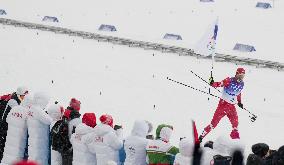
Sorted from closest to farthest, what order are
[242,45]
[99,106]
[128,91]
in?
1. [99,106]
2. [128,91]
3. [242,45]

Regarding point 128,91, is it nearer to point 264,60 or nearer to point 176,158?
point 264,60

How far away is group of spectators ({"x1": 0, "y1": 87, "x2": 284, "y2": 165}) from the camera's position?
737 centimetres

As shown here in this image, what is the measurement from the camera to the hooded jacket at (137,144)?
811 centimetres

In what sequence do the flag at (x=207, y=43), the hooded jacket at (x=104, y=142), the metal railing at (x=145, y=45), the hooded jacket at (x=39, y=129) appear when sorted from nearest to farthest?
the hooded jacket at (x=104, y=142) < the hooded jacket at (x=39, y=129) < the flag at (x=207, y=43) < the metal railing at (x=145, y=45)

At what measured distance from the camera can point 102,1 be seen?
28.5 meters

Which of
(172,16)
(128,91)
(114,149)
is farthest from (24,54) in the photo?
(114,149)

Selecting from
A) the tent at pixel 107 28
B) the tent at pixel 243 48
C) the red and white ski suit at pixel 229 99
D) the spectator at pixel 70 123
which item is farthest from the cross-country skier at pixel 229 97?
the tent at pixel 107 28

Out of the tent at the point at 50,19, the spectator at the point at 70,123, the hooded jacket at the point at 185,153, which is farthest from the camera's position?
the tent at the point at 50,19

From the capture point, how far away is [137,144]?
26.9ft

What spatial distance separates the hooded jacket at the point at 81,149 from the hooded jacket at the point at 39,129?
0.79m

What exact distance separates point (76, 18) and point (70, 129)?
17.6m

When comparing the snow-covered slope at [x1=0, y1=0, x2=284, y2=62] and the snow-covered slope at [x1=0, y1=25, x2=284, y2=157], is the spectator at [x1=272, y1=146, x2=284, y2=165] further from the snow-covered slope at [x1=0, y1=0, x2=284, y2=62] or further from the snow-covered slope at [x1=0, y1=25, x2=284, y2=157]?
the snow-covered slope at [x1=0, y1=0, x2=284, y2=62]

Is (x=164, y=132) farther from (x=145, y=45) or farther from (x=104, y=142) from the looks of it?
(x=145, y=45)

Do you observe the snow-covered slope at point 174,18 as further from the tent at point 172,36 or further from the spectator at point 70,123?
the spectator at point 70,123
